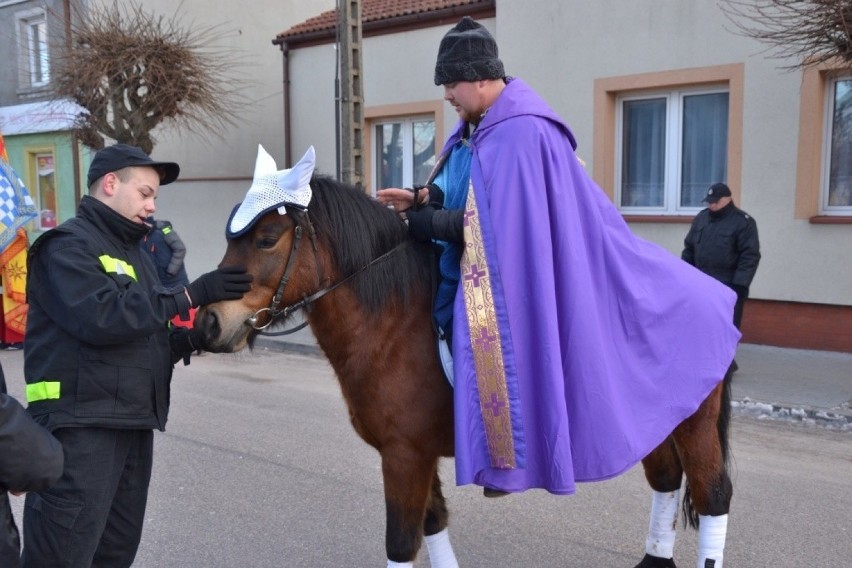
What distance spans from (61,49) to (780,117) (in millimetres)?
10482

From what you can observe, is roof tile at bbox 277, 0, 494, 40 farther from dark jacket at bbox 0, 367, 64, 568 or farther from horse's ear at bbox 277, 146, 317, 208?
dark jacket at bbox 0, 367, 64, 568

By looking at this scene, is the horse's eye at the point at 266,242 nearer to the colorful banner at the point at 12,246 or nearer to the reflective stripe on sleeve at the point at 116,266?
the reflective stripe on sleeve at the point at 116,266

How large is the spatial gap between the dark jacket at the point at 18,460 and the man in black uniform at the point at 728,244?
271 inches

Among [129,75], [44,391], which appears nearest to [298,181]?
[44,391]

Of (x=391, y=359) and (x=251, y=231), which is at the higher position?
(x=251, y=231)

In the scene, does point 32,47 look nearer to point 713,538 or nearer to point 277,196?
point 277,196

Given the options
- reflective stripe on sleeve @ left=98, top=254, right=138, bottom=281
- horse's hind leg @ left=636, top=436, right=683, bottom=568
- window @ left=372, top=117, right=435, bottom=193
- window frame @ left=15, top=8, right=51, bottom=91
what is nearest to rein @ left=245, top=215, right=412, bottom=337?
reflective stripe on sleeve @ left=98, top=254, right=138, bottom=281

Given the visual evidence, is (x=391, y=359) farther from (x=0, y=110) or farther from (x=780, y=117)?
(x=0, y=110)

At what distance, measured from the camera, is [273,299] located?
9.14 feet

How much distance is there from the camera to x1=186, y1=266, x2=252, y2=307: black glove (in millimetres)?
2666

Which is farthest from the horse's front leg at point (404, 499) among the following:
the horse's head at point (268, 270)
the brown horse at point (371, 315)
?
the horse's head at point (268, 270)

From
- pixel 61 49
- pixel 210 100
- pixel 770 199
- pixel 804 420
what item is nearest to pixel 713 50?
pixel 770 199

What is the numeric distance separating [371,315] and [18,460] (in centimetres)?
125

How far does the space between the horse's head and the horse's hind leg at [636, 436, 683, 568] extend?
179cm
